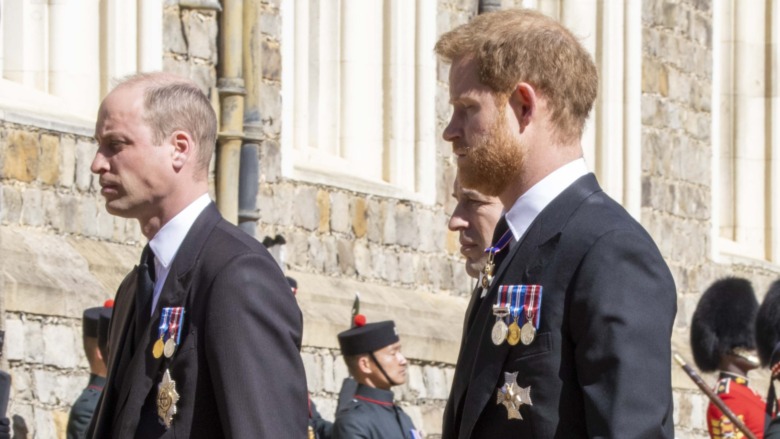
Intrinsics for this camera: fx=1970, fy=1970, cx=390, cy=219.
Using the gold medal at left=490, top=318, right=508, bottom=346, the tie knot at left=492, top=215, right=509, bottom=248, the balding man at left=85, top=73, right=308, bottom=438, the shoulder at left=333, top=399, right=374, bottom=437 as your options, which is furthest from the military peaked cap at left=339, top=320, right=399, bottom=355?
the gold medal at left=490, top=318, right=508, bottom=346

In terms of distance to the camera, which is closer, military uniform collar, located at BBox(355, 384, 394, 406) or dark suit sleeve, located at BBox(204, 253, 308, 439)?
dark suit sleeve, located at BBox(204, 253, 308, 439)

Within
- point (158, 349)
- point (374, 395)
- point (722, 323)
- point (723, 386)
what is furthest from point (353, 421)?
point (158, 349)

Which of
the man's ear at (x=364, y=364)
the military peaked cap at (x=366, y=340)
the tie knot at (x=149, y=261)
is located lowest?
the man's ear at (x=364, y=364)

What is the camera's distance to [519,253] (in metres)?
3.62

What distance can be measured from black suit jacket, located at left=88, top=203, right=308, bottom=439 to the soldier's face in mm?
4342

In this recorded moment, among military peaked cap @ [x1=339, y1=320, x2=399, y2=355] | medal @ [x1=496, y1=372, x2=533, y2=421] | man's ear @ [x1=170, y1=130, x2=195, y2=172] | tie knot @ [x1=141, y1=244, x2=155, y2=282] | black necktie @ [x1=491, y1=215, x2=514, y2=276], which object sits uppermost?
man's ear @ [x1=170, y1=130, x2=195, y2=172]

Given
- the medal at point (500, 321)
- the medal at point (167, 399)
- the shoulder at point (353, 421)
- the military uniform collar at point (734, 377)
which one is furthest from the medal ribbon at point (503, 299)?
the military uniform collar at point (734, 377)

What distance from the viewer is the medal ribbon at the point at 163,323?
13.3ft

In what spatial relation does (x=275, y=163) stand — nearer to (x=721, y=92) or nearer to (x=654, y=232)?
(x=654, y=232)

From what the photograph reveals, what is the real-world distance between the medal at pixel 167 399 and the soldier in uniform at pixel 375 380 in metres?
4.23

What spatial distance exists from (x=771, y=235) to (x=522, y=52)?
49.1 feet

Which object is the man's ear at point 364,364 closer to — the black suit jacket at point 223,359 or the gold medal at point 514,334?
the black suit jacket at point 223,359

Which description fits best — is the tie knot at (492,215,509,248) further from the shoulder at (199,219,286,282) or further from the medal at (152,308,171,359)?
the medal at (152,308,171,359)

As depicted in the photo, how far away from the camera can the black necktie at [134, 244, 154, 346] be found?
416 centimetres
